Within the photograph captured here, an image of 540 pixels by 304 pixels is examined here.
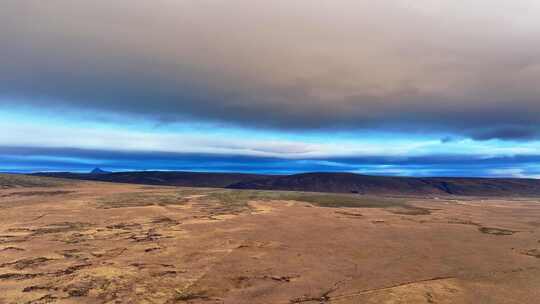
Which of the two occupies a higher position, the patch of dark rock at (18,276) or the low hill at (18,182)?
the low hill at (18,182)

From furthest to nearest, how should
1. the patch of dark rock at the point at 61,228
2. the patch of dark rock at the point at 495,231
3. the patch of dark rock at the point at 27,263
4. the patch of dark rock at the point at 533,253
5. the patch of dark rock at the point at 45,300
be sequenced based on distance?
1. the patch of dark rock at the point at 495,231
2. the patch of dark rock at the point at 61,228
3. the patch of dark rock at the point at 533,253
4. the patch of dark rock at the point at 27,263
5. the patch of dark rock at the point at 45,300

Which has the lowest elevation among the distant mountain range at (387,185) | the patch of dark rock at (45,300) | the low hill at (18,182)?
the distant mountain range at (387,185)

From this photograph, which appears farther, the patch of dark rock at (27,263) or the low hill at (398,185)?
the low hill at (398,185)

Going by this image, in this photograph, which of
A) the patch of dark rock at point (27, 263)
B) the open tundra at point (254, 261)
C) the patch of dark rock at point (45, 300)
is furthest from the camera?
the patch of dark rock at point (27, 263)

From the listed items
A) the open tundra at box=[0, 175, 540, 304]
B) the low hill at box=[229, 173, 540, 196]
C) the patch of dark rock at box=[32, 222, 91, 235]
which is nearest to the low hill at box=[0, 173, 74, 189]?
the open tundra at box=[0, 175, 540, 304]

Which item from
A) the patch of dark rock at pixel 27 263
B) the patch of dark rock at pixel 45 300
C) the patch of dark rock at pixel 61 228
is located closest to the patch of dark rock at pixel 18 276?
the patch of dark rock at pixel 27 263

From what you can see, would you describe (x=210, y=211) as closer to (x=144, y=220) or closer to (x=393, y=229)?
(x=144, y=220)

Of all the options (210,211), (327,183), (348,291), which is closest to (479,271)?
(348,291)

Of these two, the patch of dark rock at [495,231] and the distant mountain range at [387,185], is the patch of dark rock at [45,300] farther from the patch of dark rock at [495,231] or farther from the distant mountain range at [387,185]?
the distant mountain range at [387,185]

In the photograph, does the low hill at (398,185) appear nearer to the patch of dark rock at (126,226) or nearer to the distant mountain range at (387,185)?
the distant mountain range at (387,185)
